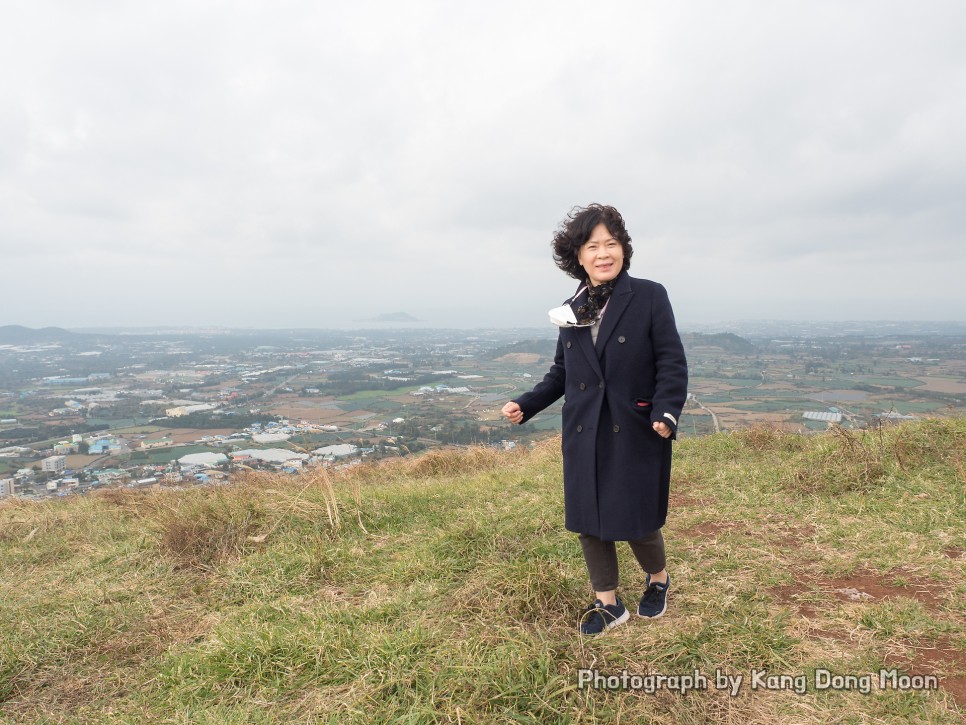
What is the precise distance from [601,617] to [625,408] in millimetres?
1211

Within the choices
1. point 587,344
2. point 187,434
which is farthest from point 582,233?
point 187,434

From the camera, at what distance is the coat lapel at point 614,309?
2566 millimetres

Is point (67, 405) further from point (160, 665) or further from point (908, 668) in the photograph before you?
point (908, 668)

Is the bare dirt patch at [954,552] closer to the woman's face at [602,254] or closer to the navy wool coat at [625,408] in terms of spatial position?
the navy wool coat at [625,408]

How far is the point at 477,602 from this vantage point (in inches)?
117

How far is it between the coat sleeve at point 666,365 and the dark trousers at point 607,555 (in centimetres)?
76

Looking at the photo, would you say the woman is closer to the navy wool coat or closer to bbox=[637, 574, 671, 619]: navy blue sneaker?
the navy wool coat

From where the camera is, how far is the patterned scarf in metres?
2.65

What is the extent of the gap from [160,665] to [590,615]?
2.40 metres

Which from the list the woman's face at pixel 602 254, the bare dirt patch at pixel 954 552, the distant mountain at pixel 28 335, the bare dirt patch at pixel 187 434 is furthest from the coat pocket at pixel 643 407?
the distant mountain at pixel 28 335

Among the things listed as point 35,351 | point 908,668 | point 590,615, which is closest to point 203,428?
point 590,615

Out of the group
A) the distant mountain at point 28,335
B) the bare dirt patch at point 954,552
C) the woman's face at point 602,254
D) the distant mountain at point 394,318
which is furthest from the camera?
the distant mountain at point 394,318

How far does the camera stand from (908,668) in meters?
2.26

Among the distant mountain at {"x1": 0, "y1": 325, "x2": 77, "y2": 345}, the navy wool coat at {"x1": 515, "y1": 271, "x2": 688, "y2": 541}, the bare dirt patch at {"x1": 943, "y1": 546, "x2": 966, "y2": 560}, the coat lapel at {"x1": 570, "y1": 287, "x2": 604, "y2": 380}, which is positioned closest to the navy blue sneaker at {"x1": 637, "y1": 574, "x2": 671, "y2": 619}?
the navy wool coat at {"x1": 515, "y1": 271, "x2": 688, "y2": 541}
